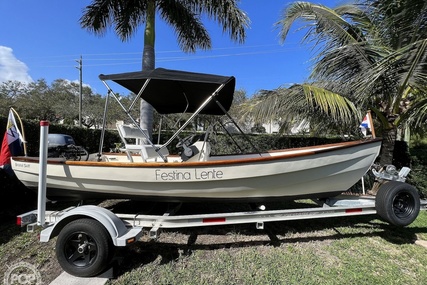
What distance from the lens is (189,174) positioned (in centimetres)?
323

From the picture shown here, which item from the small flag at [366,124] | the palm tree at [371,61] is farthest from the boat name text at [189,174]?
the palm tree at [371,61]

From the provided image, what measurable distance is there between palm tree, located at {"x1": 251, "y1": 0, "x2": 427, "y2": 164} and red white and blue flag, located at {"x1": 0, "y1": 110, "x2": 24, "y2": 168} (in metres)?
4.78

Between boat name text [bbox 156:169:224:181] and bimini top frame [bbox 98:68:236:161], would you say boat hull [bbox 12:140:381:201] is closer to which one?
boat name text [bbox 156:169:224:181]

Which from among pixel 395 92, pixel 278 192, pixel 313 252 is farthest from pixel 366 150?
pixel 395 92

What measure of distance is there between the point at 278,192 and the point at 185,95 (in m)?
2.43

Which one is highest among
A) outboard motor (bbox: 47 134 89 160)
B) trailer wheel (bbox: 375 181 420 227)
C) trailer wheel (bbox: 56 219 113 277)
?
outboard motor (bbox: 47 134 89 160)

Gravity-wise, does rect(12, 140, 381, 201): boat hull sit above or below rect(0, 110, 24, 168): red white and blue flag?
below

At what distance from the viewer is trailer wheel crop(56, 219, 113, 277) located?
2783 mm

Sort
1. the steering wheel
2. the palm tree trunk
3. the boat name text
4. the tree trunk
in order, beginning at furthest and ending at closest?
the palm tree trunk < the tree trunk < the steering wheel < the boat name text

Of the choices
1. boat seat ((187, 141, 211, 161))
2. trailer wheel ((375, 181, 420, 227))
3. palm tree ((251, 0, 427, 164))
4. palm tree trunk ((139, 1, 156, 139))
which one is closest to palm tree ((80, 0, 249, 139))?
palm tree trunk ((139, 1, 156, 139))

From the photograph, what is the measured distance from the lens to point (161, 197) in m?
3.50

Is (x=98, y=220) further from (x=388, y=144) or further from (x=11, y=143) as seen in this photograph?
(x=388, y=144)

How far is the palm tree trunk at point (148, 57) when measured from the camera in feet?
24.6

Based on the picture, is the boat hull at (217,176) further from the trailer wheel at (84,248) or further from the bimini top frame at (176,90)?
the trailer wheel at (84,248)
